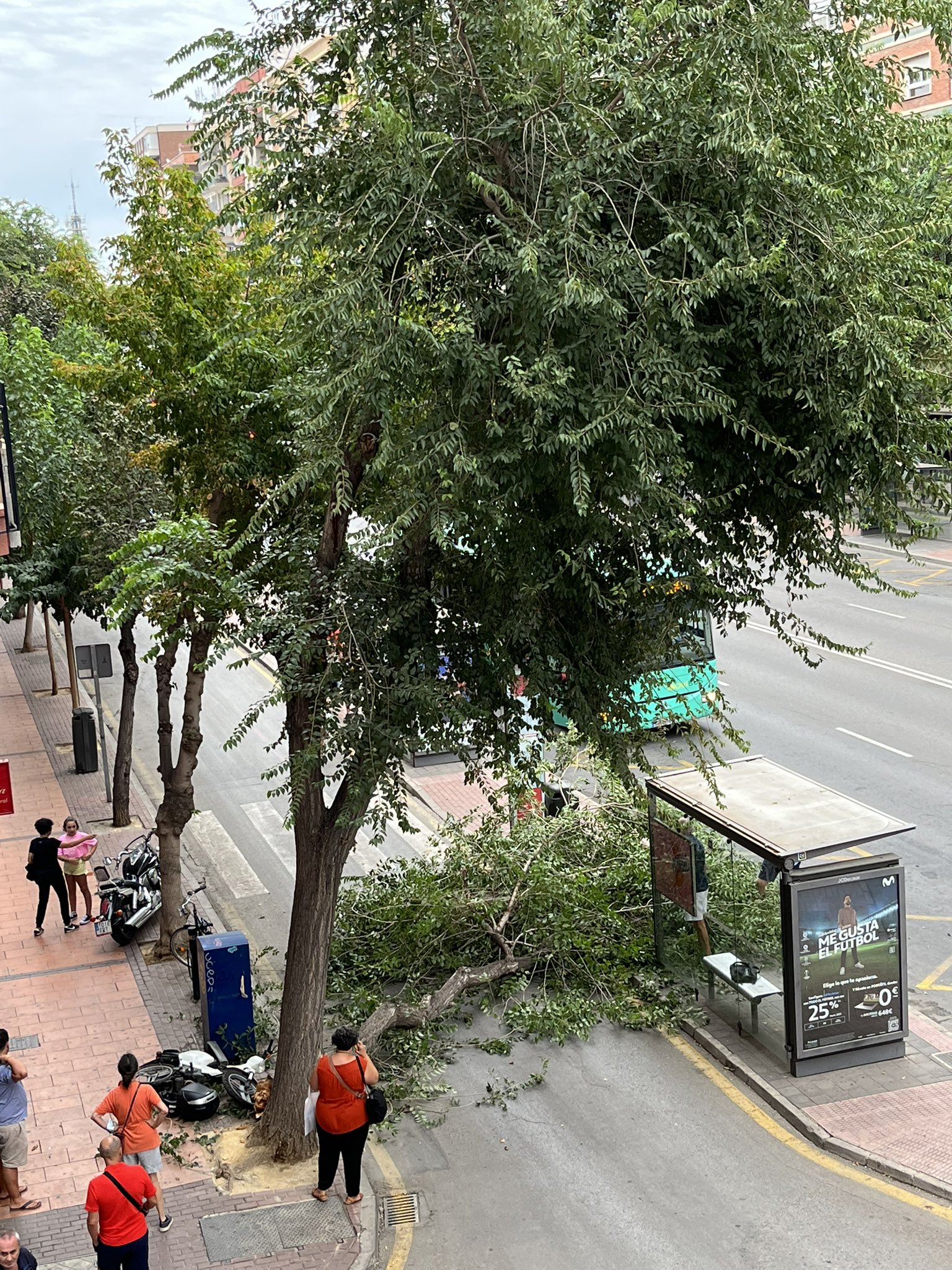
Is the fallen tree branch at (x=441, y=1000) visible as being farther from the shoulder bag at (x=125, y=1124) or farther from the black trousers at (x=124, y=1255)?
the black trousers at (x=124, y=1255)

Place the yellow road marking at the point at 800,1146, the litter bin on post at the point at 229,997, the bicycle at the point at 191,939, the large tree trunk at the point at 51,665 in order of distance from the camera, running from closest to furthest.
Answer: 1. the yellow road marking at the point at 800,1146
2. the litter bin on post at the point at 229,997
3. the bicycle at the point at 191,939
4. the large tree trunk at the point at 51,665

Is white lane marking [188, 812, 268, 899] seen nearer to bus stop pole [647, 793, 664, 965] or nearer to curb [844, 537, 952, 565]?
bus stop pole [647, 793, 664, 965]

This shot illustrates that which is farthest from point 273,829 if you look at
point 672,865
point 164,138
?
point 164,138

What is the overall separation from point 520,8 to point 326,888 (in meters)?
6.12

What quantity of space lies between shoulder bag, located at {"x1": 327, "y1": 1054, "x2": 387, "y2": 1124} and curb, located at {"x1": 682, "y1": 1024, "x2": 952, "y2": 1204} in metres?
3.28

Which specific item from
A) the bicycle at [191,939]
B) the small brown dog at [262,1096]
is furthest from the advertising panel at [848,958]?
the bicycle at [191,939]

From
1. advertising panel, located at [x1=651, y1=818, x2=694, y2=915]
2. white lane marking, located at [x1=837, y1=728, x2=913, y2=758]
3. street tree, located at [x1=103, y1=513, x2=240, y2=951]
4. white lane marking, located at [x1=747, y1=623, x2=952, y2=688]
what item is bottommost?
white lane marking, located at [x1=837, y1=728, x2=913, y2=758]

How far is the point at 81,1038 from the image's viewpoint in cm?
1208

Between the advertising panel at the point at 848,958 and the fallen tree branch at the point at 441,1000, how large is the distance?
2.76 metres

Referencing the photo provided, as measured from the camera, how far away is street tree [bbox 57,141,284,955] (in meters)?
12.0

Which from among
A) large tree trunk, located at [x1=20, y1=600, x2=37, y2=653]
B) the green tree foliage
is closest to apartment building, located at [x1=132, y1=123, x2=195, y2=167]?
the green tree foliage

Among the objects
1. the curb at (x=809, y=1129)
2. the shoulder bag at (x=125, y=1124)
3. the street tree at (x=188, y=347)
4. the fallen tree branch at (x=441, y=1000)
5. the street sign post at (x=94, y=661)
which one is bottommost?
the curb at (x=809, y=1129)

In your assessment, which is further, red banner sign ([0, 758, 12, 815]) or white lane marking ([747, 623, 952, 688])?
white lane marking ([747, 623, 952, 688])

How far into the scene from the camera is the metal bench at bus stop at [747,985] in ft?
36.1
